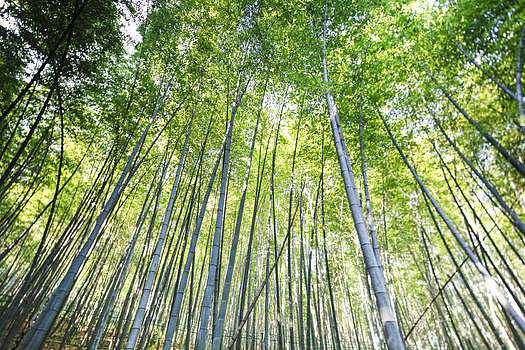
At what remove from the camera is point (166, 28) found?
4.07 metres

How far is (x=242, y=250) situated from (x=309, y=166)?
4.59 m

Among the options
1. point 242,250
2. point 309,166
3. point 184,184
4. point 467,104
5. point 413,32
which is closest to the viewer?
point 467,104

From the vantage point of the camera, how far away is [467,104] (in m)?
2.98

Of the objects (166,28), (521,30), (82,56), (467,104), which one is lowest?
(521,30)

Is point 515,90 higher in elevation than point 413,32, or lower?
lower

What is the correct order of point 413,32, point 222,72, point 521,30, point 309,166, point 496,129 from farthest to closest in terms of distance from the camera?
1. point 309,166
2. point 222,72
3. point 413,32
4. point 496,129
5. point 521,30

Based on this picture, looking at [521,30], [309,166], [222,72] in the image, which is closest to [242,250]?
[309,166]

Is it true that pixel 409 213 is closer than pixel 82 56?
No

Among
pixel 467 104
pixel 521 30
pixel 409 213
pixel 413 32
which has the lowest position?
pixel 521 30

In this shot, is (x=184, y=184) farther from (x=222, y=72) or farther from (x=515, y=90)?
(x=515, y=90)

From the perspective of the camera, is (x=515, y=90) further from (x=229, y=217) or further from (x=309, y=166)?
(x=229, y=217)

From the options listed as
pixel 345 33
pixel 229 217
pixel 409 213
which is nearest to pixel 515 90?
pixel 345 33

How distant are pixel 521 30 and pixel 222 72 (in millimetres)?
3619

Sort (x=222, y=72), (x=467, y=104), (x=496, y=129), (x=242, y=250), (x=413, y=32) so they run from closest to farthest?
(x=496, y=129), (x=467, y=104), (x=413, y=32), (x=222, y=72), (x=242, y=250)
